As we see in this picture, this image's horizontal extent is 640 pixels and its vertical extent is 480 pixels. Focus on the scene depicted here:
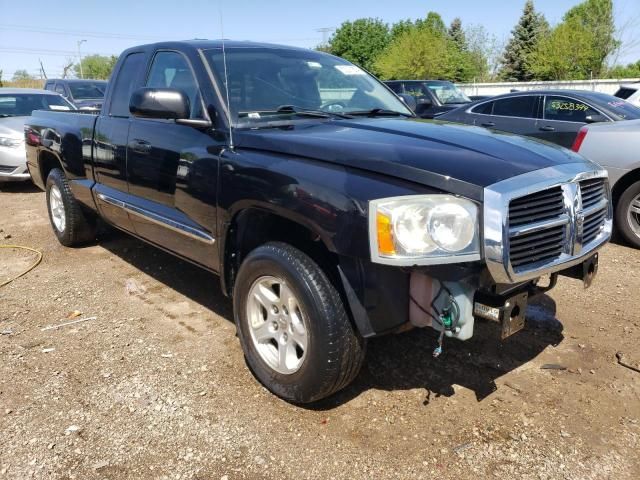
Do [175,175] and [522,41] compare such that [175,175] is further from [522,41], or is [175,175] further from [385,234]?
[522,41]

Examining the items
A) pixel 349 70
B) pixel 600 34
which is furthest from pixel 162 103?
pixel 600 34

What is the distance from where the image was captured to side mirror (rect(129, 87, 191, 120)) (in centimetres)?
321

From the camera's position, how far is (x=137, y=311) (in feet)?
14.0

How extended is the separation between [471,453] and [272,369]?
1077 mm

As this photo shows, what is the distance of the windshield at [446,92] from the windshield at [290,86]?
35.6 ft

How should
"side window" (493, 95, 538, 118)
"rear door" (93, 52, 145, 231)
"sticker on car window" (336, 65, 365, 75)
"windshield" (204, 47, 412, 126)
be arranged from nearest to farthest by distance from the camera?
"windshield" (204, 47, 412, 126) < "sticker on car window" (336, 65, 365, 75) < "rear door" (93, 52, 145, 231) < "side window" (493, 95, 538, 118)

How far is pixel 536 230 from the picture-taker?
245 centimetres

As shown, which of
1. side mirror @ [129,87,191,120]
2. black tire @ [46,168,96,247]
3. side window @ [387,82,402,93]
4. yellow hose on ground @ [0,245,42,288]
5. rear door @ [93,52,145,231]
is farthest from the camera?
side window @ [387,82,402,93]

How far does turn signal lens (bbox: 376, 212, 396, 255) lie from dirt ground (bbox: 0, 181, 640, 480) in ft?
3.25

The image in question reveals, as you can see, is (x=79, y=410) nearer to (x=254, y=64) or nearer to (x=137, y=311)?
(x=137, y=311)

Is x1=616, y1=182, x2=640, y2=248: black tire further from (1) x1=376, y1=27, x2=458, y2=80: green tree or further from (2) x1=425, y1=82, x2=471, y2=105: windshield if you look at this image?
(1) x1=376, y1=27, x2=458, y2=80: green tree

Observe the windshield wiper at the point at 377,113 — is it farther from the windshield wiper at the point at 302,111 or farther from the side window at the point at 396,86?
the side window at the point at 396,86

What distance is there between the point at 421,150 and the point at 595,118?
19.3 feet

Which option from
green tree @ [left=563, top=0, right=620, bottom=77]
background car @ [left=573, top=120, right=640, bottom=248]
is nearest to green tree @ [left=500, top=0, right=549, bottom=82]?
green tree @ [left=563, top=0, right=620, bottom=77]
